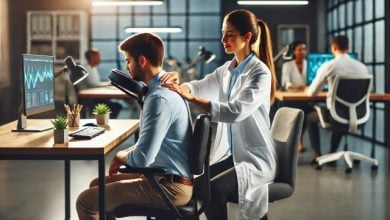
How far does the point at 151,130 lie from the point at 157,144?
6cm

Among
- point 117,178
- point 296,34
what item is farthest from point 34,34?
point 117,178

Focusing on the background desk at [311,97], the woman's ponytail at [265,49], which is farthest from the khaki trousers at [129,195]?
the background desk at [311,97]

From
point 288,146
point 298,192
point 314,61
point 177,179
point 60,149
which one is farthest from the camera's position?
point 314,61

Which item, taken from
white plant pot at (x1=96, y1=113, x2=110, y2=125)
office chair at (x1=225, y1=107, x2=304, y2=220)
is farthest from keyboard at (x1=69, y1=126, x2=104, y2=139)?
office chair at (x1=225, y1=107, x2=304, y2=220)

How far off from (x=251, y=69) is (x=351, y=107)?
10.7ft

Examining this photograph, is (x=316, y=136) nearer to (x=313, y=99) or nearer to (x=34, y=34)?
(x=313, y=99)

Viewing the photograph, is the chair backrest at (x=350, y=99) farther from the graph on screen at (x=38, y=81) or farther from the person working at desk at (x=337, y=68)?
the graph on screen at (x=38, y=81)

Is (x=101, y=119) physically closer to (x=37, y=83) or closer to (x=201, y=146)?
(x=37, y=83)

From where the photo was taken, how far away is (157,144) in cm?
229

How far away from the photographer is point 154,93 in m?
2.35

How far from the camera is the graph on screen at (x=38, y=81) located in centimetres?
316

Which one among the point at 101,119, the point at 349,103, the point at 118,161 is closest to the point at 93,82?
the point at 349,103

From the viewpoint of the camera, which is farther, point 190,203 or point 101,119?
point 101,119

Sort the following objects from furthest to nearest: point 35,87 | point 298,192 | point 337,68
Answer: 1. point 337,68
2. point 298,192
3. point 35,87
